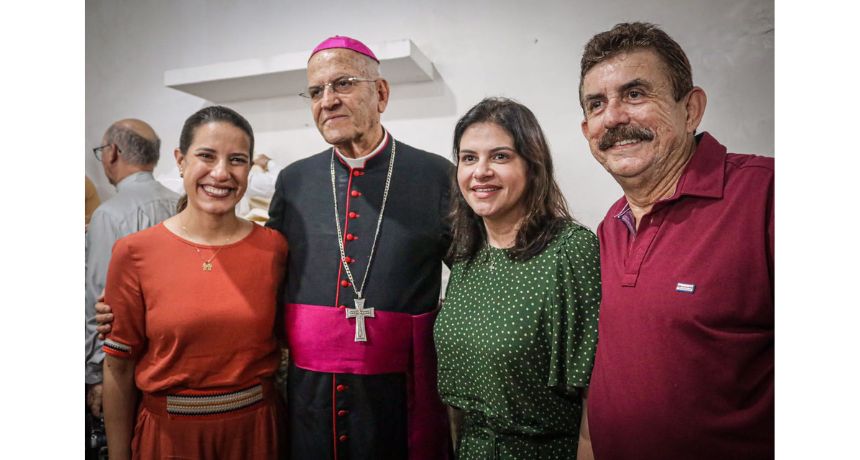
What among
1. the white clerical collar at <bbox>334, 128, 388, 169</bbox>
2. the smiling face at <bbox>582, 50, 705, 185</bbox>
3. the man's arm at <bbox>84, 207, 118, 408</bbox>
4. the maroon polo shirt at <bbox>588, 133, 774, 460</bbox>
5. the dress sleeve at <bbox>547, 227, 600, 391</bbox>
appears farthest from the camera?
the man's arm at <bbox>84, 207, 118, 408</bbox>

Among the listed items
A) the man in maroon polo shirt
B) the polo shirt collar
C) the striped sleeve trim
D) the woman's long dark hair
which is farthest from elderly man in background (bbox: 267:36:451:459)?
the polo shirt collar

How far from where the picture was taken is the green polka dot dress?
3.84 ft

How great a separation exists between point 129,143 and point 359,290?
1300mm

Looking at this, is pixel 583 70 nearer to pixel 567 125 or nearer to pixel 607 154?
pixel 607 154

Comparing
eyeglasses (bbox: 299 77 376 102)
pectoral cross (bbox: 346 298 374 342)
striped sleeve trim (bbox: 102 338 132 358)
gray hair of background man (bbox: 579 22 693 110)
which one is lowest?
striped sleeve trim (bbox: 102 338 132 358)

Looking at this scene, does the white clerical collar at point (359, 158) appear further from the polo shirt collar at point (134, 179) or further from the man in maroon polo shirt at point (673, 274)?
the polo shirt collar at point (134, 179)

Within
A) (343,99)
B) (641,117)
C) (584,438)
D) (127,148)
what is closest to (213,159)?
(343,99)

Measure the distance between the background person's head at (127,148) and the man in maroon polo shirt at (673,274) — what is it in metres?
1.82

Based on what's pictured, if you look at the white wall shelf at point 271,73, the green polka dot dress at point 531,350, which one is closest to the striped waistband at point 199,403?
the green polka dot dress at point 531,350

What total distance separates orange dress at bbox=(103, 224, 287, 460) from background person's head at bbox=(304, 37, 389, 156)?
1.70 ft

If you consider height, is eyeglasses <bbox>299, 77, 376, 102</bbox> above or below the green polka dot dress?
above

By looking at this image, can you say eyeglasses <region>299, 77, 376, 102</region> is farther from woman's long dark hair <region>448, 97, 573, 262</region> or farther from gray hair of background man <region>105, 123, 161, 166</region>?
gray hair of background man <region>105, 123, 161, 166</region>

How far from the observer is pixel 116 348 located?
1315 millimetres

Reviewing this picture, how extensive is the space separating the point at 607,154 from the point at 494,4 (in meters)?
1.02
